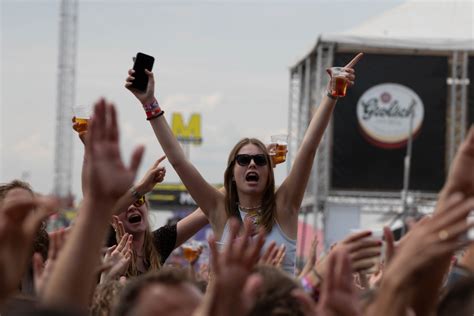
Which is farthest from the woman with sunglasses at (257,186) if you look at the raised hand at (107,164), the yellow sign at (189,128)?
the yellow sign at (189,128)

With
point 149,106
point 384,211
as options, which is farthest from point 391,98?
point 149,106

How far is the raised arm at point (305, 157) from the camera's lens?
5.46m

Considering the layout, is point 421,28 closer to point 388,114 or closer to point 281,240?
point 388,114

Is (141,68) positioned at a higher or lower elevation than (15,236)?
higher

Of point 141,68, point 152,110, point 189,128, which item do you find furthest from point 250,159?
point 189,128

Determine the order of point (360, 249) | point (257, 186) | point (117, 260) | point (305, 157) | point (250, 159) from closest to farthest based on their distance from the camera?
point (360, 249) < point (117, 260) < point (305, 157) < point (257, 186) < point (250, 159)

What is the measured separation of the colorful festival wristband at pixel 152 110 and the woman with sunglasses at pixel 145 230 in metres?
0.39

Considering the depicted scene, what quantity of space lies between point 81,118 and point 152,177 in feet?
1.58

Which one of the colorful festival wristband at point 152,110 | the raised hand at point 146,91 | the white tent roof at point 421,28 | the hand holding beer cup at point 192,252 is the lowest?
the hand holding beer cup at point 192,252

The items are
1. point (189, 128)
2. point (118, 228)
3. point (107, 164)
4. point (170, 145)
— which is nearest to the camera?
point (107, 164)

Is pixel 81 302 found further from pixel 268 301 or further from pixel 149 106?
pixel 149 106

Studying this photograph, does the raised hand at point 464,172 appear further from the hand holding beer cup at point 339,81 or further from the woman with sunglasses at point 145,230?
the woman with sunglasses at point 145,230

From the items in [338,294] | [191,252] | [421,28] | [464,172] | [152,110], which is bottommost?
[191,252]

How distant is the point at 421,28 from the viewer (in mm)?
36375
